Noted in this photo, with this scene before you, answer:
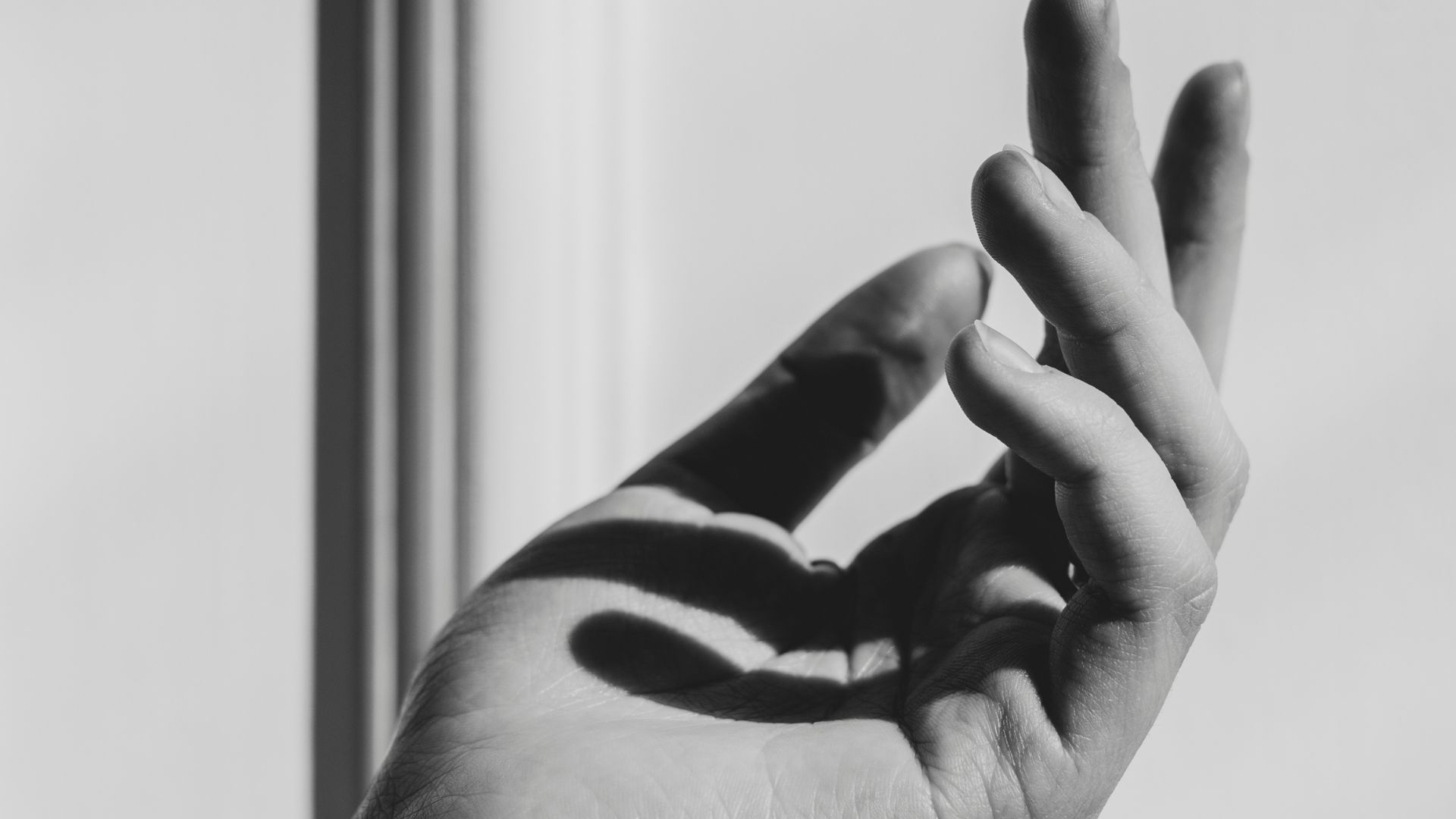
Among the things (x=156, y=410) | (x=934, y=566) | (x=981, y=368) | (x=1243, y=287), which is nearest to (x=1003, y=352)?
(x=981, y=368)

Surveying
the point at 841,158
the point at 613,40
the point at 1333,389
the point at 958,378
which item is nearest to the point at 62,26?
the point at 613,40

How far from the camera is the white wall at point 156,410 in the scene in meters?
0.71

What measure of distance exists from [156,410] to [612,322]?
0.33 meters

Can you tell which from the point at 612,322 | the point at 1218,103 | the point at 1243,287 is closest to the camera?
the point at 1218,103

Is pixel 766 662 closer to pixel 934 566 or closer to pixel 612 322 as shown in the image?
pixel 934 566

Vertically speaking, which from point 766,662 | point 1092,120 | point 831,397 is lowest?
point 766,662

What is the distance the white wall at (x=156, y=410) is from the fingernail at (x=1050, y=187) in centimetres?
56

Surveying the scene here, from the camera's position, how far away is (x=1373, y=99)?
508 mm

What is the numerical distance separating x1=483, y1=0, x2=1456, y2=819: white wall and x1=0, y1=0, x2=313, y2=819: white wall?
0.20 metres

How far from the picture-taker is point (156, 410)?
73cm

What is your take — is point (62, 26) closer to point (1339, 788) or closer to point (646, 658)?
point (646, 658)

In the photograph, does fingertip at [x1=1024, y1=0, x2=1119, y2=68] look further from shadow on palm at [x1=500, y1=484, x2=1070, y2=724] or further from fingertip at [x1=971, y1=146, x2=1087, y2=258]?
shadow on palm at [x1=500, y1=484, x2=1070, y2=724]

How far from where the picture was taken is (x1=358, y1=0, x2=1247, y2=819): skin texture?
1.07 ft

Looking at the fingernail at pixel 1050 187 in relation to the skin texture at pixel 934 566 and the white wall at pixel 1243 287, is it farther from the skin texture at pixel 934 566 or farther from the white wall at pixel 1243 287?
the white wall at pixel 1243 287
